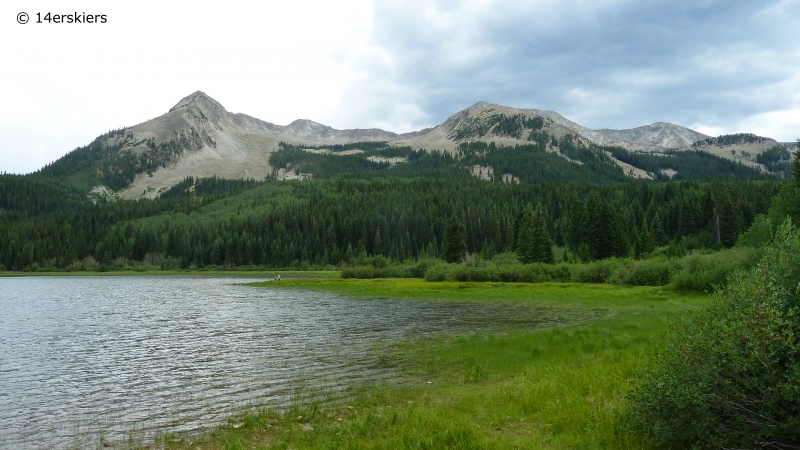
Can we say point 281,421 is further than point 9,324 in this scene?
No

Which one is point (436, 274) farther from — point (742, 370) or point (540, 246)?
point (742, 370)

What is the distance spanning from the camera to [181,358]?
26969 millimetres

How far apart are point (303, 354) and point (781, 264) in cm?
2312

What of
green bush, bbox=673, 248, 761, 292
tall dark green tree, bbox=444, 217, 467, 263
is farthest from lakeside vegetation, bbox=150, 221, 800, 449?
tall dark green tree, bbox=444, 217, 467, 263

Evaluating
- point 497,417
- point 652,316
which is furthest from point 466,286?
point 497,417

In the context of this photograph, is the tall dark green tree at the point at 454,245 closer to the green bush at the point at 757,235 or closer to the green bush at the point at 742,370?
the green bush at the point at 757,235

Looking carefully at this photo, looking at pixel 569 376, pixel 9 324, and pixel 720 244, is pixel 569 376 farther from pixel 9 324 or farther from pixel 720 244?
pixel 720 244

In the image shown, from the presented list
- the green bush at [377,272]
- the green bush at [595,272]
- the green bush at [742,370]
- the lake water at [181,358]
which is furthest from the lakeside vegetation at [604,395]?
the green bush at [377,272]

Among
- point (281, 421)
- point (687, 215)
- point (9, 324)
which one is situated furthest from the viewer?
point (687, 215)

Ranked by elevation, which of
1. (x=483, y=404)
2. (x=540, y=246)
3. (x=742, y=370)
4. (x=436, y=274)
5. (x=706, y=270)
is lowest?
(x=436, y=274)

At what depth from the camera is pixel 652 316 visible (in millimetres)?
35281

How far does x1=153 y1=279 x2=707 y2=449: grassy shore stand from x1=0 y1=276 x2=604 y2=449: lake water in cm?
227

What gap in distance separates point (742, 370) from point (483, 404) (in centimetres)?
835

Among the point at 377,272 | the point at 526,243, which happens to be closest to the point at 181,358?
the point at 377,272
